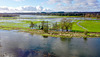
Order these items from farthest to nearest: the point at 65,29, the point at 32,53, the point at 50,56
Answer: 1. the point at 65,29
2. the point at 32,53
3. the point at 50,56

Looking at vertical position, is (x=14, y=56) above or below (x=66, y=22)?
below

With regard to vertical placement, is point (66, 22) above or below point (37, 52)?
above

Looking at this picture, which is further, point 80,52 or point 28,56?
point 80,52

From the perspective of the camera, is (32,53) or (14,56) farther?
(32,53)

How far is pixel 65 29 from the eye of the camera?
64312 mm

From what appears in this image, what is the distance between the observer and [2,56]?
89.9 feet

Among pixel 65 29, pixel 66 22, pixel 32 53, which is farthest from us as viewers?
pixel 65 29

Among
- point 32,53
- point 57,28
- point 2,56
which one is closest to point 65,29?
point 57,28

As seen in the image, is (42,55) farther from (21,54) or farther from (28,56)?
(21,54)

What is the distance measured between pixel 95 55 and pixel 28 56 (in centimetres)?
1892

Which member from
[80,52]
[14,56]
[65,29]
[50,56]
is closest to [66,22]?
[65,29]

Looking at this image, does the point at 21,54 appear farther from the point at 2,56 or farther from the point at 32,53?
the point at 2,56

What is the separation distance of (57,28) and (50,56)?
36.4 metres

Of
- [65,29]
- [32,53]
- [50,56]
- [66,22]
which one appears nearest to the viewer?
[50,56]
